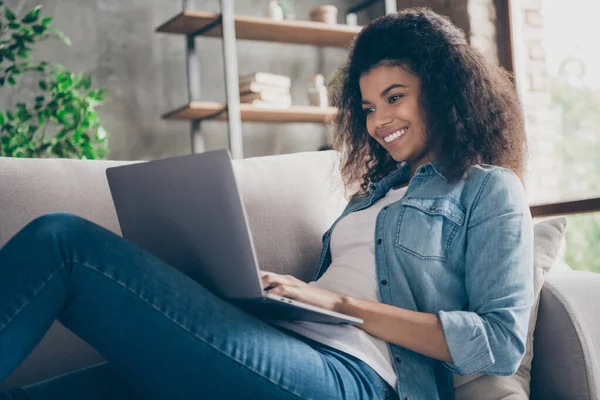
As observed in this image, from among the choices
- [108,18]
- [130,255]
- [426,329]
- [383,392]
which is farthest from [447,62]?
[108,18]

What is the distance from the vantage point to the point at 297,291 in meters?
1.12

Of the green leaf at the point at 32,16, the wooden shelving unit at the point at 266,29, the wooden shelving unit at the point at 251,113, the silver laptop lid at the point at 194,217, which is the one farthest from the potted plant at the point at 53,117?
the silver laptop lid at the point at 194,217

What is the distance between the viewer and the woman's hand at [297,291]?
1.11m

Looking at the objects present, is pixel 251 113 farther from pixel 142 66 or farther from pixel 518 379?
pixel 518 379

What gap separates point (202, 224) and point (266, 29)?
8.65ft

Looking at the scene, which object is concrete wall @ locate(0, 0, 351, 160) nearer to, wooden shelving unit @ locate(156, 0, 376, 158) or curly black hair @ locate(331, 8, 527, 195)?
wooden shelving unit @ locate(156, 0, 376, 158)

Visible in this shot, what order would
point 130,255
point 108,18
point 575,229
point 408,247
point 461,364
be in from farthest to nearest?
point 108,18 < point 575,229 < point 408,247 < point 461,364 < point 130,255

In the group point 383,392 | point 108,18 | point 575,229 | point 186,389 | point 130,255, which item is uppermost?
point 108,18

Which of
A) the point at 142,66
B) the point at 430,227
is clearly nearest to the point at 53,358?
the point at 430,227

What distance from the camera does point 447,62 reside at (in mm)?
1437

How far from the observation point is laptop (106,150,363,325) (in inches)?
37.7

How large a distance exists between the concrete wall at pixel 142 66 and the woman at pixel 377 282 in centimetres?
204

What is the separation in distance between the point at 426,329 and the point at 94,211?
0.70 m

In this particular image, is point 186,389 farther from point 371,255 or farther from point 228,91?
point 228,91
